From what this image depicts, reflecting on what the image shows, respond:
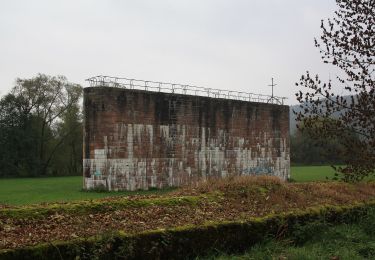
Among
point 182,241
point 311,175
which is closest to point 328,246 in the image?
point 182,241

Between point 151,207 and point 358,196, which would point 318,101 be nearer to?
point 151,207

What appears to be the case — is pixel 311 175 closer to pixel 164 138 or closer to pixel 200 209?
pixel 164 138

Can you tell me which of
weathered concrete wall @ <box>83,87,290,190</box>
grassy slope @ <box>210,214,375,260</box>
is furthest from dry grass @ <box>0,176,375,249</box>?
weathered concrete wall @ <box>83,87,290,190</box>

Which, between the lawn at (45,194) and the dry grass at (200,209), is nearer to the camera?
the dry grass at (200,209)

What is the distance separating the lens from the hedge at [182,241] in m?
6.74

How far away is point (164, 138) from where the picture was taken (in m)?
28.5

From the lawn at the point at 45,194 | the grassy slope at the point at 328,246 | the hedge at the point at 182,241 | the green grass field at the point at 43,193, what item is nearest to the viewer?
the hedge at the point at 182,241

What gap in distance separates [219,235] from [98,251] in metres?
2.59

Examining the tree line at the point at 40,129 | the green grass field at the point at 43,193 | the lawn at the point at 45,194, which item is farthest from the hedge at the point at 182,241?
the tree line at the point at 40,129

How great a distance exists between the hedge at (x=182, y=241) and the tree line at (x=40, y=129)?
4938 centimetres

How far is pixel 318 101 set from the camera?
8383 millimetres

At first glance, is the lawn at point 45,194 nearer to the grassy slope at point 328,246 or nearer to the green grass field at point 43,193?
the green grass field at point 43,193

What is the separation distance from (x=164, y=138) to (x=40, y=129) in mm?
33412

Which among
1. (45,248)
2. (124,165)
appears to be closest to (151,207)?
(45,248)
